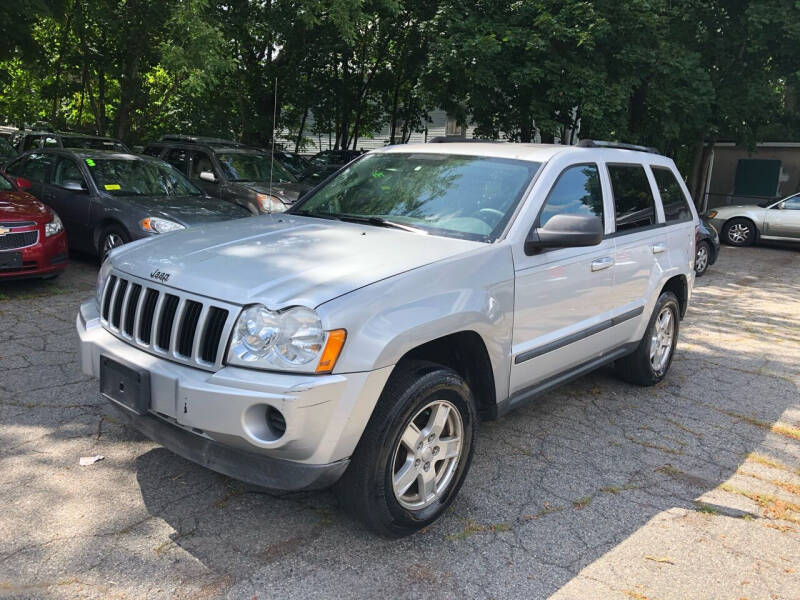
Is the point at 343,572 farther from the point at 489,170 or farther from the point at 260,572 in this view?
the point at 489,170

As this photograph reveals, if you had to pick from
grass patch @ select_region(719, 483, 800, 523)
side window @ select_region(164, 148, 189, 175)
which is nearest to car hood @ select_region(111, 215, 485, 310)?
grass patch @ select_region(719, 483, 800, 523)

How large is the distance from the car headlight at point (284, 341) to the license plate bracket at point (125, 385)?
0.46 m

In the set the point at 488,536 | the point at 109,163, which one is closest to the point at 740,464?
the point at 488,536

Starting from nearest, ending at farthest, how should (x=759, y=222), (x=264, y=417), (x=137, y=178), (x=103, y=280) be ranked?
(x=264, y=417) → (x=103, y=280) → (x=137, y=178) → (x=759, y=222)

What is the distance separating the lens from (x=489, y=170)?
4191 millimetres

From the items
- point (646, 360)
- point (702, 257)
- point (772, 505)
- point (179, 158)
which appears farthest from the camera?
point (179, 158)

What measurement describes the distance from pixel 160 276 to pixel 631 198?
3.28m

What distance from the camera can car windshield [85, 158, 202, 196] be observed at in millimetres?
8781

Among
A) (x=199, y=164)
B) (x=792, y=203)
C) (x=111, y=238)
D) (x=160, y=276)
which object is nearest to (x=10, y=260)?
(x=111, y=238)

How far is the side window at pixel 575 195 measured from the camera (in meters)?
4.08

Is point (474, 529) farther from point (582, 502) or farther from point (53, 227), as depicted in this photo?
point (53, 227)

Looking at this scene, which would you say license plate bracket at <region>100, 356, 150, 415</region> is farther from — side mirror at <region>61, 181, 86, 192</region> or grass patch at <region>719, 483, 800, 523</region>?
side mirror at <region>61, 181, 86, 192</region>

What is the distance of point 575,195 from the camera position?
436 centimetres

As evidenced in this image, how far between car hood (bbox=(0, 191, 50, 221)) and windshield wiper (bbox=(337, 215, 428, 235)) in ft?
14.6
